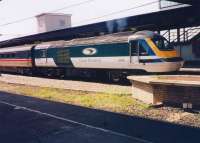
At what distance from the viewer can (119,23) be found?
96.2 feet

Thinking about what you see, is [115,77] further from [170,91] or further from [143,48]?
[170,91]

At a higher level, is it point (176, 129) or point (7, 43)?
point (7, 43)

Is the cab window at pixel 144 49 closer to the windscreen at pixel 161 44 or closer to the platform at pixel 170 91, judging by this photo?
the windscreen at pixel 161 44

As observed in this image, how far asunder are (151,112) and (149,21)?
16.4 metres

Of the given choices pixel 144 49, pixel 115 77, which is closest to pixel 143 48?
pixel 144 49

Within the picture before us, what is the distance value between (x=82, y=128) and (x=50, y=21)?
103727mm

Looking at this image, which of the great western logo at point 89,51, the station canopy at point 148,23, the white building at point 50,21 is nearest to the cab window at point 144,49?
the station canopy at point 148,23

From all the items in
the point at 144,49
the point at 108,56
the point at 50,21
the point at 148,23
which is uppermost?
the point at 50,21

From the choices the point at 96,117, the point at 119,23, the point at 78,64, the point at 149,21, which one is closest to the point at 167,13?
the point at 149,21

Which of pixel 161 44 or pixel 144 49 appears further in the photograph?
pixel 161 44

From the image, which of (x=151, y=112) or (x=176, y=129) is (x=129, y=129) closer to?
(x=176, y=129)

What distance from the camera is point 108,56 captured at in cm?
2138

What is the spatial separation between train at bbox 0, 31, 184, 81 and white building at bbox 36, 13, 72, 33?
79193mm

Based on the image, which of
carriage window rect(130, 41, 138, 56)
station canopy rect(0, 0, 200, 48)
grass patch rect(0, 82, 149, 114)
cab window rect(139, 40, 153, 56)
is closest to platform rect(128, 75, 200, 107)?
grass patch rect(0, 82, 149, 114)
